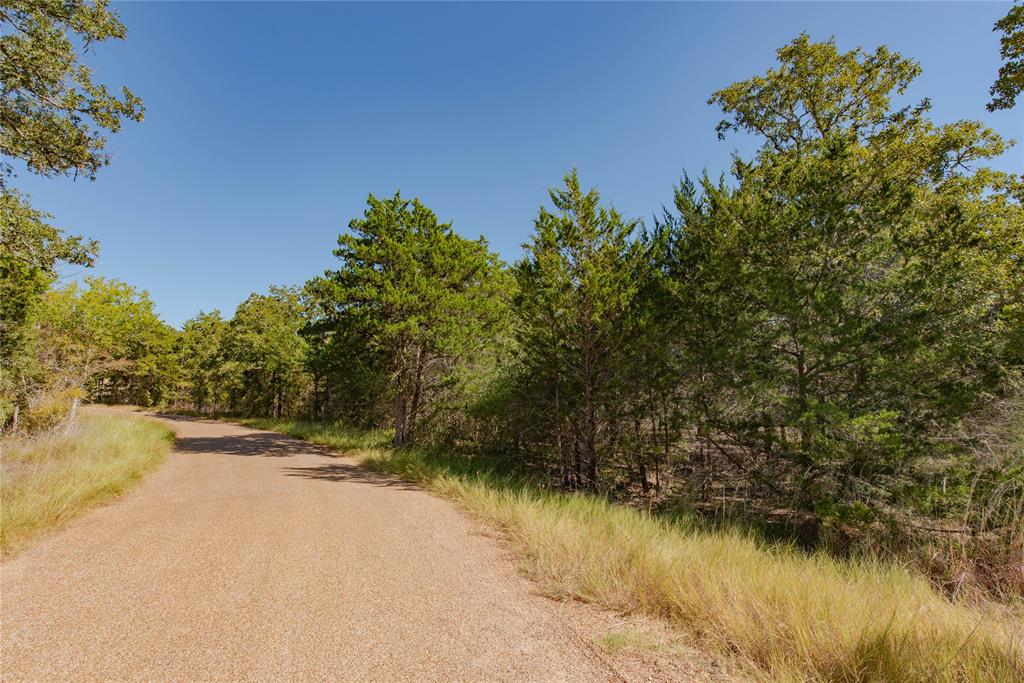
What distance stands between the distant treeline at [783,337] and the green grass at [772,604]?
8.96 ft

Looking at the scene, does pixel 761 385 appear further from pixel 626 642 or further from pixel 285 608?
pixel 285 608

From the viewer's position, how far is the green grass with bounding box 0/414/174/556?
15.6 ft

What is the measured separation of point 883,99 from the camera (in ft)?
49.7

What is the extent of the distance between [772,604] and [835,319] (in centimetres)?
721

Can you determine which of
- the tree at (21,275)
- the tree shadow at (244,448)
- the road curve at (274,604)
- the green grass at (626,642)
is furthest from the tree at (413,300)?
the green grass at (626,642)

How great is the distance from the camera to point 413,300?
14.5m

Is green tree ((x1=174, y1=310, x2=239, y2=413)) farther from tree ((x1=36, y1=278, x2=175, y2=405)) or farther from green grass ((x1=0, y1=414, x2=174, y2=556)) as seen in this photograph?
green grass ((x1=0, y1=414, x2=174, y2=556))

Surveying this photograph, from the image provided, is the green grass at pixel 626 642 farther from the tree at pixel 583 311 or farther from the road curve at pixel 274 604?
the tree at pixel 583 311

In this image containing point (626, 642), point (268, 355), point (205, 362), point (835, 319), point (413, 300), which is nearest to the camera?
point (626, 642)

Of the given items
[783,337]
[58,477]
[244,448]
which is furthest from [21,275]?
[783,337]

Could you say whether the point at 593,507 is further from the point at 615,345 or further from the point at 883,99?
the point at 883,99

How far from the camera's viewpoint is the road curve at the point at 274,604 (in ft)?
8.45

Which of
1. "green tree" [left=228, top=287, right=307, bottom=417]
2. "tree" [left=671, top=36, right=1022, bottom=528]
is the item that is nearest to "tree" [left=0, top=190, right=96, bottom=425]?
"green tree" [left=228, top=287, right=307, bottom=417]

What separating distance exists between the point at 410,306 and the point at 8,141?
31.2ft
